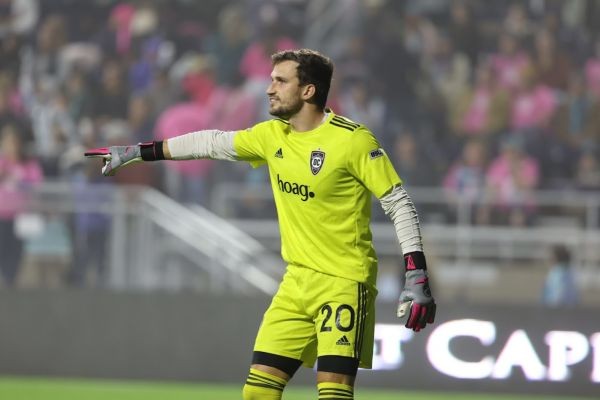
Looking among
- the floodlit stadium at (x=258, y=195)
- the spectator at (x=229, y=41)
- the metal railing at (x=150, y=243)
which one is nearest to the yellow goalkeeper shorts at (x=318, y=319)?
the floodlit stadium at (x=258, y=195)

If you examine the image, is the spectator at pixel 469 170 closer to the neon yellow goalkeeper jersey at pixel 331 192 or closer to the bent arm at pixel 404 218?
the neon yellow goalkeeper jersey at pixel 331 192

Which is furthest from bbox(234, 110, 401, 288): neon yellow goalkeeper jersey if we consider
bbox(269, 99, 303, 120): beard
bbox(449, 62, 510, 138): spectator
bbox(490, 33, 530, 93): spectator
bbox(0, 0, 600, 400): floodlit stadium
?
bbox(490, 33, 530, 93): spectator

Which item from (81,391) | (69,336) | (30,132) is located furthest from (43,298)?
(30,132)

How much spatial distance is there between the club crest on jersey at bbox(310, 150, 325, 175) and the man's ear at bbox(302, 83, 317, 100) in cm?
25

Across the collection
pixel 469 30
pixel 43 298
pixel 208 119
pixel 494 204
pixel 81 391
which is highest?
pixel 469 30

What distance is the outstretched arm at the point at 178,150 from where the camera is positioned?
600cm

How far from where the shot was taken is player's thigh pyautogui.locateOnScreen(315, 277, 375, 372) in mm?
5582

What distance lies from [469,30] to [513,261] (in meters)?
4.53

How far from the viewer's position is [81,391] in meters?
10.2

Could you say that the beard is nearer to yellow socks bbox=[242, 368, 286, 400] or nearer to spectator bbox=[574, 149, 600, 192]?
yellow socks bbox=[242, 368, 286, 400]

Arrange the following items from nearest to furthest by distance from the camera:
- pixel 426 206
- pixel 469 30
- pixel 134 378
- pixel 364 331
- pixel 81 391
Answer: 1. pixel 364 331
2. pixel 81 391
3. pixel 134 378
4. pixel 426 206
5. pixel 469 30

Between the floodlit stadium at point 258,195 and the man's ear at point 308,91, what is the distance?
2.27m

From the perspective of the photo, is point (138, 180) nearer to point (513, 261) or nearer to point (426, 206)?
point (426, 206)

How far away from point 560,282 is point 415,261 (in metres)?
6.11
